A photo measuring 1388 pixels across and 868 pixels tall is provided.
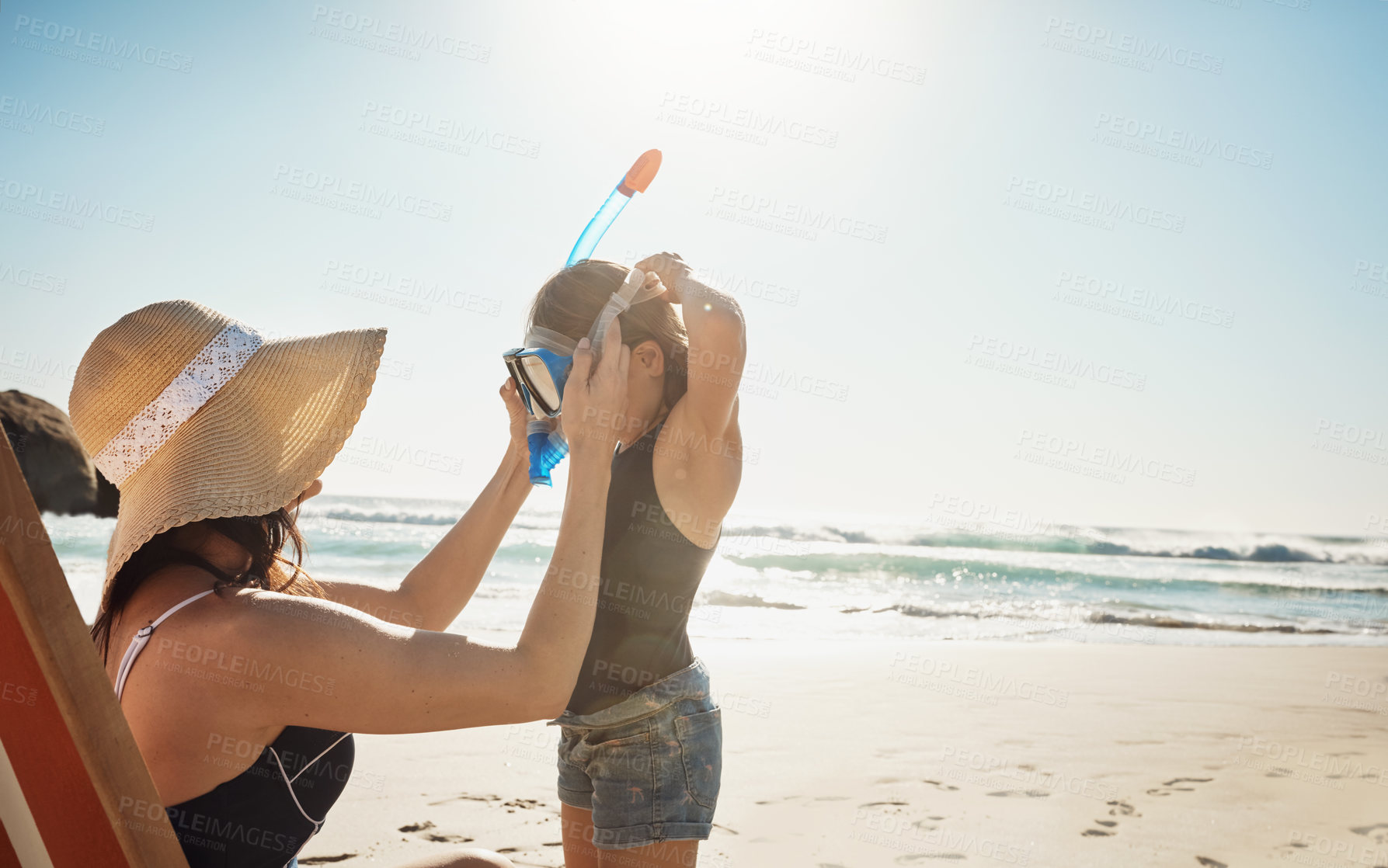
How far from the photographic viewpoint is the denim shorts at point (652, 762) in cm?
215

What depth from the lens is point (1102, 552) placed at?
21734 mm

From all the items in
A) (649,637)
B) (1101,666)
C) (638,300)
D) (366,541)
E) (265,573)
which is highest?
(638,300)

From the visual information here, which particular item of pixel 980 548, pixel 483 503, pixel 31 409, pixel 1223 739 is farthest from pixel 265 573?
pixel 31 409

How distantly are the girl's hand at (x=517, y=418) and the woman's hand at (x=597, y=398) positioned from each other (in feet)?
2.04

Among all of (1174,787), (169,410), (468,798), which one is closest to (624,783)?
(169,410)

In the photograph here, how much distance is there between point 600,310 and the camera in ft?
7.62

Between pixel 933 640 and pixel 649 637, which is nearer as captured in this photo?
pixel 649 637

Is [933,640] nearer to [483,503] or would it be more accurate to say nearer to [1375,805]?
[1375,805]

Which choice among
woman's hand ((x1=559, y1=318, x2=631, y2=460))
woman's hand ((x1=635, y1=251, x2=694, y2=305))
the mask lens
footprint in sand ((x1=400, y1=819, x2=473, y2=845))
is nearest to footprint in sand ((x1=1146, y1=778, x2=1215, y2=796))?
footprint in sand ((x1=400, y1=819, x2=473, y2=845))

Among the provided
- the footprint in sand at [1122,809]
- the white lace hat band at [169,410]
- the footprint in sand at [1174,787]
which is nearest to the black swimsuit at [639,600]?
the white lace hat band at [169,410]

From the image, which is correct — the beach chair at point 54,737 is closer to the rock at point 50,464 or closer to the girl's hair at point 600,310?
the girl's hair at point 600,310

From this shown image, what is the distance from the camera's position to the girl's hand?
2.37 meters

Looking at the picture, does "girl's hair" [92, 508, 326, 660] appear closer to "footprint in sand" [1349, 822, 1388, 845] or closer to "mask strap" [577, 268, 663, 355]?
"mask strap" [577, 268, 663, 355]

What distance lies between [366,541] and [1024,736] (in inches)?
589
